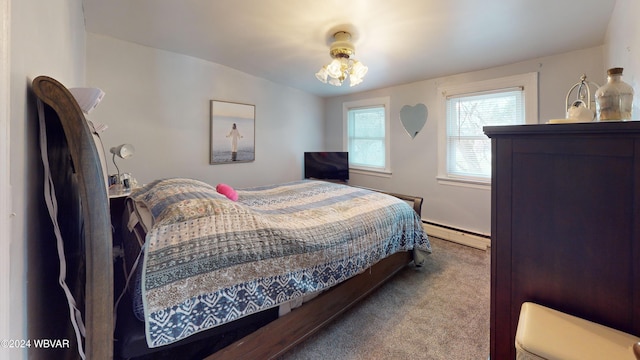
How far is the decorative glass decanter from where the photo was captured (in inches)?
39.4

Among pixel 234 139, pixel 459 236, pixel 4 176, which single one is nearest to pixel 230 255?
pixel 4 176

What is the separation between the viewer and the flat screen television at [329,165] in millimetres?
4582

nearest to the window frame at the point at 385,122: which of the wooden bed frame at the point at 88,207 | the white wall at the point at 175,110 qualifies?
the white wall at the point at 175,110

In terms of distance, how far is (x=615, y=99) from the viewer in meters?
1.01

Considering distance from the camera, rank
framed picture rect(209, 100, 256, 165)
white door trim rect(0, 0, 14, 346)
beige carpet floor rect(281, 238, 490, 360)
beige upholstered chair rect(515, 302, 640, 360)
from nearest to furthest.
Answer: white door trim rect(0, 0, 14, 346) < beige upholstered chair rect(515, 302, 640, 360) < beige carpet floor rect(281, 238, 490, 360) < framed picture rect(209, 100, 256, 165)

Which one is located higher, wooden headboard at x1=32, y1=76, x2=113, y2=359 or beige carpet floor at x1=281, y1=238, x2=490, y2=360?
wooden headboard at x1=32, y1=76, x2=113, y2=359

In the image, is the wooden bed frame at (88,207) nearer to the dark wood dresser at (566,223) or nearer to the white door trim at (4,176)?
the white door trim at (4,176)

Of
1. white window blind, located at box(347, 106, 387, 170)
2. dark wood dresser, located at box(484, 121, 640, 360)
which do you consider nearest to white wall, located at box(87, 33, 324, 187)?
white window blind, located at box(347, 106, 387, 170)

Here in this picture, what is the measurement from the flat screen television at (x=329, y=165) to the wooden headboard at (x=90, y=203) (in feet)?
12.7

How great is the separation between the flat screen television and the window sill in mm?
1535

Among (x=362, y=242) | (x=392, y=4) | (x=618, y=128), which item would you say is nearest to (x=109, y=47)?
(x=392, y=4)

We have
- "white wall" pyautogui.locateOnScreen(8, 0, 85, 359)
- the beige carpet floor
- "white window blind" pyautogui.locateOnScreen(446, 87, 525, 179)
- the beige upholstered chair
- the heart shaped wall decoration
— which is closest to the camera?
"white wall" pyautogui.locateOnScreen(8, 0, 85, 359)

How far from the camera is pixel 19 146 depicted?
0.65 metres

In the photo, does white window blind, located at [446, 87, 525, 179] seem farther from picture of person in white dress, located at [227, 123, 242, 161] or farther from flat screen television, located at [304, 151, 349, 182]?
picture of person in white dress, located at [227, 123, 242, 161]
